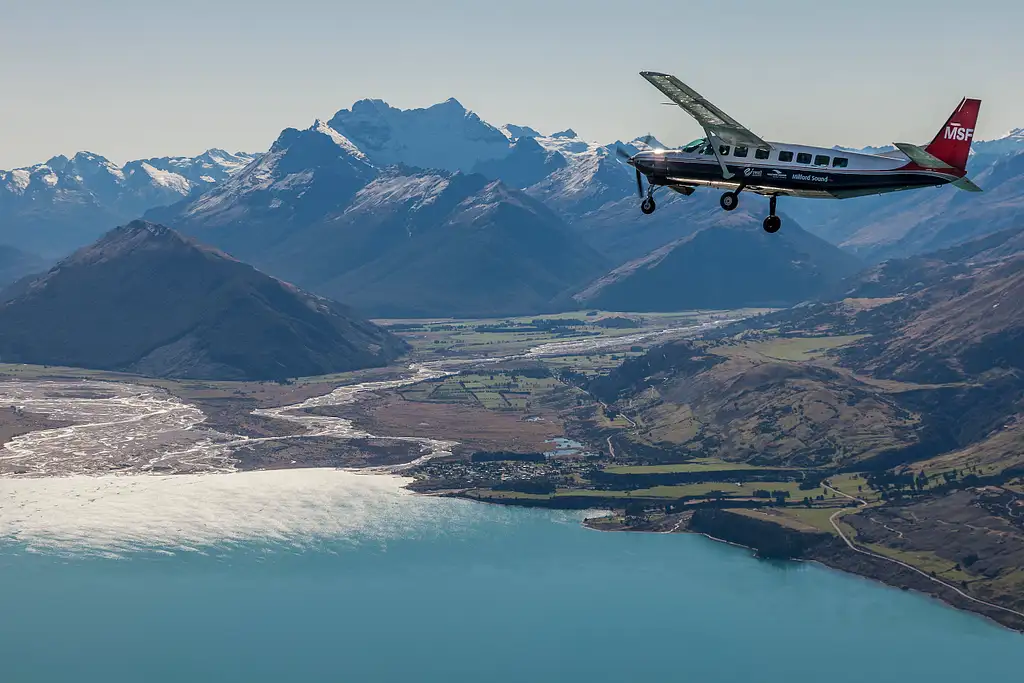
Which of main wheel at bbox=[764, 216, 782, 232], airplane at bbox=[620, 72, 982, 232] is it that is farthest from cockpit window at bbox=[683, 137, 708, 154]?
main wheel at bbox=[764, 216, 782, 232]

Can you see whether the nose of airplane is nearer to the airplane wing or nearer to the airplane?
the airplane

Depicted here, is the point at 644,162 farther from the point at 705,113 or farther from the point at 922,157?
the point at 922,157

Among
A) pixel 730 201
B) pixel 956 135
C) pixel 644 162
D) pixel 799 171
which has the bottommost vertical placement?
pixel 730 201

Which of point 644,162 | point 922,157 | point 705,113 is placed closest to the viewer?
point 922,157

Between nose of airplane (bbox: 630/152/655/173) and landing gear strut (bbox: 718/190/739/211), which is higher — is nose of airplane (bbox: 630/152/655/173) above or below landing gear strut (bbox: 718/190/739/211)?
above

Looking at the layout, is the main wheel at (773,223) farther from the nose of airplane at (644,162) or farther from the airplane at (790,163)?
the nose of airplane at (644,162)

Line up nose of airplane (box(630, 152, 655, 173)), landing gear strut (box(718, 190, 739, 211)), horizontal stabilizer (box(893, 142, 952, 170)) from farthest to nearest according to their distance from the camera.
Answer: nose of airplane (box(630, 152, 655, 173)) → landing gear strut (box(718, 190, 739, 211)) → horizontal stabilizer (box(893, 142, 952, 170))

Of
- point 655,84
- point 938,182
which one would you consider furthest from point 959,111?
point 655,84

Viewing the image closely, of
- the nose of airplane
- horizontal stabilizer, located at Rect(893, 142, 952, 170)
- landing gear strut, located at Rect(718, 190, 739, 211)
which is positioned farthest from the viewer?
the nose of airplane


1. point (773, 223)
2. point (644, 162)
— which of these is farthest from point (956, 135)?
point (644, 162)
